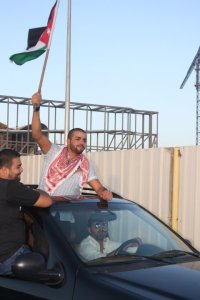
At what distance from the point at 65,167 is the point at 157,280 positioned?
2.22 meters

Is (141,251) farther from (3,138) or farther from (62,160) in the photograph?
(3,138)

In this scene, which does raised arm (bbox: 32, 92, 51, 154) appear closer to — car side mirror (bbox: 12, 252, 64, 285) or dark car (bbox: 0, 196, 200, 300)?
dark car (bbox: 0, 196, 200, 300)

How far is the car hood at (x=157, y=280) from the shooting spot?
10.2 ft

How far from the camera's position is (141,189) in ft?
27.7

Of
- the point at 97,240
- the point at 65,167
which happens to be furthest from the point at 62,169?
the point at 97,240

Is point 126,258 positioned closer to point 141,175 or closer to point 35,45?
point 141,175

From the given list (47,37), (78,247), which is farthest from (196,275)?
(47,37)

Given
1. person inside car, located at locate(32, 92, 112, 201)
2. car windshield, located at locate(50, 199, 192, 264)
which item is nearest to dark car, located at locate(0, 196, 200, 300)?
car windshield, located at locate(50, 199, 192, 264)

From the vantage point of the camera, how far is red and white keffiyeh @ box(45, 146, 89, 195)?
5.23 meters

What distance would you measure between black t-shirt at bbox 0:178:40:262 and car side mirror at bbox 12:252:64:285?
0.47 meters

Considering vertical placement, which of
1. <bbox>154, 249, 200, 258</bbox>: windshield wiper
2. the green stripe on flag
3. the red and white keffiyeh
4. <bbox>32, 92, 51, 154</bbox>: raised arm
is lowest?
<bbox>154, 249, 200, 258</bbox>: windshield wiper

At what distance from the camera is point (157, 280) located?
3.30m

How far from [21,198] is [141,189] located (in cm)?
466

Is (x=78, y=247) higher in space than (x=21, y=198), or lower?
lower
